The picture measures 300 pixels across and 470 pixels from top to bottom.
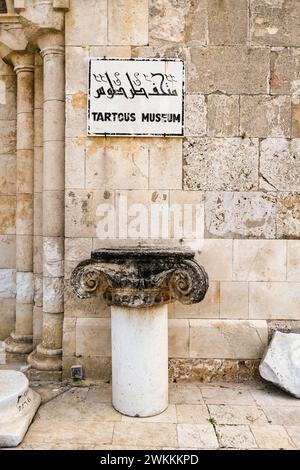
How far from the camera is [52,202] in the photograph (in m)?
3.55

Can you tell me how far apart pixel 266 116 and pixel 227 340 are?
6.68 feet

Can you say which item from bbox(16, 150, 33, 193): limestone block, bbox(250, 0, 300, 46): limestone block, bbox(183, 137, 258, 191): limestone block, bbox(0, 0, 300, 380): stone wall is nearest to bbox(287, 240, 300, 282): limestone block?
bbox(0, 0, 300, 380): stone wall

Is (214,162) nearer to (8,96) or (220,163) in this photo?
(220,163)

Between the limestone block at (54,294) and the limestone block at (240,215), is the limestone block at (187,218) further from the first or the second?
the limestone block at (54,294)

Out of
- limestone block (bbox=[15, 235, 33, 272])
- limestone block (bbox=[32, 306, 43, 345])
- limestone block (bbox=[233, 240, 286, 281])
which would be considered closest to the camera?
limestone block (bbox=[233, 240, 286, 281])

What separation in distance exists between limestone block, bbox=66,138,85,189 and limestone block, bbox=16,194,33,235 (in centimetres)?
71

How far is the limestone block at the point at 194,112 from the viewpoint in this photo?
3.43m

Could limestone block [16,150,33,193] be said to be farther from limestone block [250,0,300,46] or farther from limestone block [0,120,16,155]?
limestone block [250,0,300,46]

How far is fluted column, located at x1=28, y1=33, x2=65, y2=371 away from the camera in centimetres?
349

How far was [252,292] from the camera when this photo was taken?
11.5 ft

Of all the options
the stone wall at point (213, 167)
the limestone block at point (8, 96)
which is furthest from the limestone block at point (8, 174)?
the stone wall at point (213, 167)

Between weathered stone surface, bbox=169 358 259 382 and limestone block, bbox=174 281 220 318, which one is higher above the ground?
limestone block, bbox=174 281 220 318
